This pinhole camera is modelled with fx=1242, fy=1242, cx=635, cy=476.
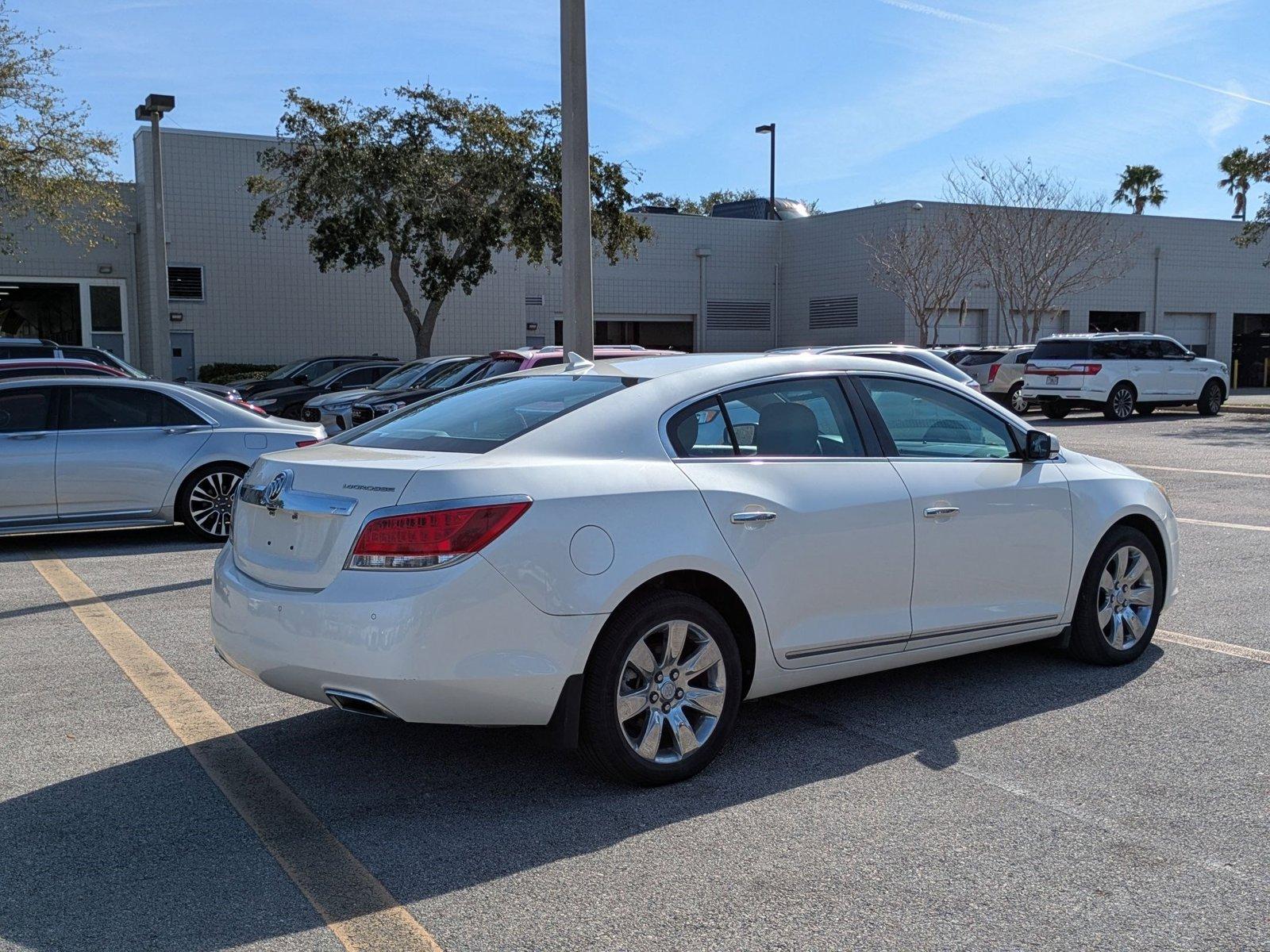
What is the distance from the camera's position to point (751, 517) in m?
4.76

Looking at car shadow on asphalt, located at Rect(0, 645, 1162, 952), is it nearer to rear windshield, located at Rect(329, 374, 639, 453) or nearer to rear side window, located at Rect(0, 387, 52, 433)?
rear windshield, located at Rect(329, 374, 639, 453)

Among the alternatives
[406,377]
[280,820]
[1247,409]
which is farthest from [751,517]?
[1247,409]

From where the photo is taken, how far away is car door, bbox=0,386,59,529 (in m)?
9.82

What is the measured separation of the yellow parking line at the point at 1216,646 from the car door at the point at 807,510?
7.66 feet

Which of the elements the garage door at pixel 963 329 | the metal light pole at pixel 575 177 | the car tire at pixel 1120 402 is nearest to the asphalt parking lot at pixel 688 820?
the metal light pole at pixel 575 177

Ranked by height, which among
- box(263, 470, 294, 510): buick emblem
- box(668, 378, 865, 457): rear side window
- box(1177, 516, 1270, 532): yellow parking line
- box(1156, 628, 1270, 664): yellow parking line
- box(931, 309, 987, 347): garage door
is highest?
box(931, 309, 987, 347): garage door

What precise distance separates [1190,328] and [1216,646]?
143ft

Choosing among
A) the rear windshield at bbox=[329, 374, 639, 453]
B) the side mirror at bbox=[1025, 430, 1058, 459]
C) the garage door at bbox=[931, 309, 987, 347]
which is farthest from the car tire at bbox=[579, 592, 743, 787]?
the garage door at bbox=[931, 309, 987, 347]

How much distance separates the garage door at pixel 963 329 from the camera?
4028 cm

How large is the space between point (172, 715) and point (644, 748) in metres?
2.26

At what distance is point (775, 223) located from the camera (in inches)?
1714

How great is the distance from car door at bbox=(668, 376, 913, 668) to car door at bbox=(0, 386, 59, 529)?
23.0 ft

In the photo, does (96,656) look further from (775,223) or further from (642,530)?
(775,223)

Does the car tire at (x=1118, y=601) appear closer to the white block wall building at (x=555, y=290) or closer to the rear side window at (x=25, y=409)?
the rear side window at (x=25, y=409)
